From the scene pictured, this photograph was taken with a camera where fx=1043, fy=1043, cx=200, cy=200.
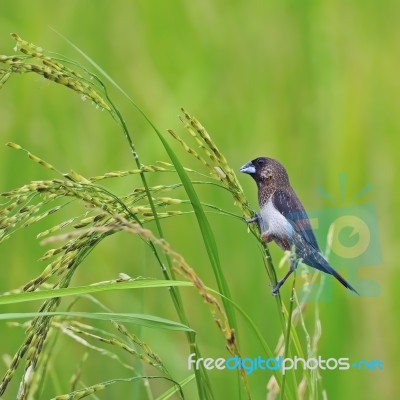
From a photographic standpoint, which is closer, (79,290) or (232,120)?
(79,290)

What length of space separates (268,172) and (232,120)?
126 centimetres

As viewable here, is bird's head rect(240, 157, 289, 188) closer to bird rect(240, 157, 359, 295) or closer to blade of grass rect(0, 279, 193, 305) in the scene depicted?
bird rect(240, 157, 359, 295)

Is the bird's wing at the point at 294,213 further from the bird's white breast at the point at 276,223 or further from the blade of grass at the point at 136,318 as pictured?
the blade of grass at the point at 136,318

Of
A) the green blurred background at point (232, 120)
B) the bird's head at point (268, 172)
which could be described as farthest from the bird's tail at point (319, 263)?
the green blurred background at point (232, 120)

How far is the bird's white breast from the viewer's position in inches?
52.3

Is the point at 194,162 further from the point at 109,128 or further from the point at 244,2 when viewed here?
the point at 244,2

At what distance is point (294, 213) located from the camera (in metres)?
1.38

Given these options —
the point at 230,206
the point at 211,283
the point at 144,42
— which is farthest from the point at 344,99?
the point at 144,42

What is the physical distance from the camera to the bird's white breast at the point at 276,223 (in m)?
1.33

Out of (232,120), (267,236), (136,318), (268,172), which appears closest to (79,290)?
(136,318)

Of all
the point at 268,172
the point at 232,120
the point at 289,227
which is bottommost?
the point at 289,227

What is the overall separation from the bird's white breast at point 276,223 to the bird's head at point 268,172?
93 millimetres

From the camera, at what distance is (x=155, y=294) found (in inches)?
105

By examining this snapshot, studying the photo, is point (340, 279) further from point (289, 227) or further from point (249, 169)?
point (249, 169)
